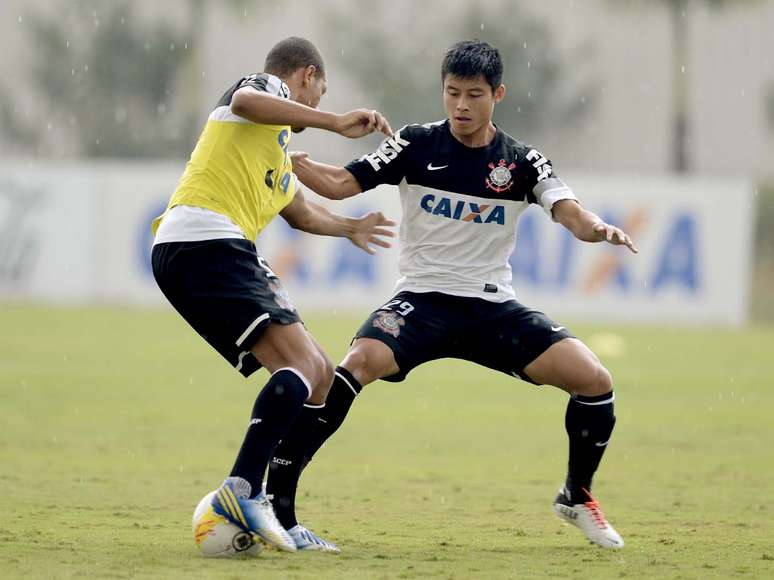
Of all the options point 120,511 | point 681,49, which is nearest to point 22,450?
point 120,511

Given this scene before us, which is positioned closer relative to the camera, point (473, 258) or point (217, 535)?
point (217, 535)

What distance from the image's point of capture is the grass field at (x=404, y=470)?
6430 mm

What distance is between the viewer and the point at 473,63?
23.8 ft

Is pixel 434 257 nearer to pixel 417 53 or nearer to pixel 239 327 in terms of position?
pixel 239 327

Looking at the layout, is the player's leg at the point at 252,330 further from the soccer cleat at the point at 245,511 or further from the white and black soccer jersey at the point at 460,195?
the white and black soccer jersey at the point at 460,195

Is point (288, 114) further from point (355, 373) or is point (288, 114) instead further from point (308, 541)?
point (308, 541)

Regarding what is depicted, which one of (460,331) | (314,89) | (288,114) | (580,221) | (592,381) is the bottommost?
(592,381)

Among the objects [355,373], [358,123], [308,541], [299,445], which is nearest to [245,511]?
[308,541]

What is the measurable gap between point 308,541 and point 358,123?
191 centimetres

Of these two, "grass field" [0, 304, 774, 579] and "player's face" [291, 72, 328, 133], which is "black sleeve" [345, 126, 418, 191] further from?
"grass field" [0, 304, 774, 579]

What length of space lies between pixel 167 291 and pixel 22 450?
4.11 metres

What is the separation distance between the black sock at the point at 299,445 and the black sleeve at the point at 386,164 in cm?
110

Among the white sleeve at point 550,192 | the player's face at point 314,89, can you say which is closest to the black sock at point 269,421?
the player's face at point 314,89

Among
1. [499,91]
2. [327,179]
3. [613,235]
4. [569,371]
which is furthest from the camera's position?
[499,91]
